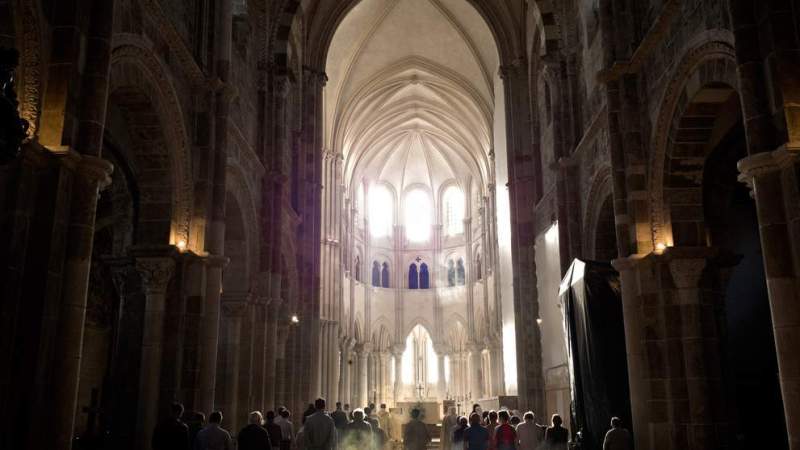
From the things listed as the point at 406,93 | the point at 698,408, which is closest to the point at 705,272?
the point at 698,408

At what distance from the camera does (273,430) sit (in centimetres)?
1295

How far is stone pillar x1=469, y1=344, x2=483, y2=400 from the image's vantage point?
149 ft

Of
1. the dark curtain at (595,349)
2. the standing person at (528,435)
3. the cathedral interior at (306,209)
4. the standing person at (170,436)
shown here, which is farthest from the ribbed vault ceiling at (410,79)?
the standing person at (170,436)

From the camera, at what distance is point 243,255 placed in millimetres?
17750

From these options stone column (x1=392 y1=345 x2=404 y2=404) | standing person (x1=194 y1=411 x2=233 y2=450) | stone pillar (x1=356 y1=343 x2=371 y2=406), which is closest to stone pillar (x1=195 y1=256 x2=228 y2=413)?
standing person (x1=194 y1=411 x2=233 y2=450)

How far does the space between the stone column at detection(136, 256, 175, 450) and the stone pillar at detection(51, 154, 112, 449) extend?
3.88 m

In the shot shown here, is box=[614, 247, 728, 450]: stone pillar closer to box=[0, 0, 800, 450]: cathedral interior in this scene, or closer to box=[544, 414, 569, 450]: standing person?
box=[0, 0, 800, 450]: cathedral interior

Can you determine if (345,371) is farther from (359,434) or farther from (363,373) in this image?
(359,434)

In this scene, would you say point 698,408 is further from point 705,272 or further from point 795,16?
point 795,16

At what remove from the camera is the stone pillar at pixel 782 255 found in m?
7.89

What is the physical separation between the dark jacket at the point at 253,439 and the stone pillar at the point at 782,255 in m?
6.18

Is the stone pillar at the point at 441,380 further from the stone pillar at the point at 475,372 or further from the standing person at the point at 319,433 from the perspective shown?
the standing person at the point at 319,433

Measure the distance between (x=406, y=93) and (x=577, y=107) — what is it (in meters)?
22.8

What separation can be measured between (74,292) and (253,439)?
3.00 metres
